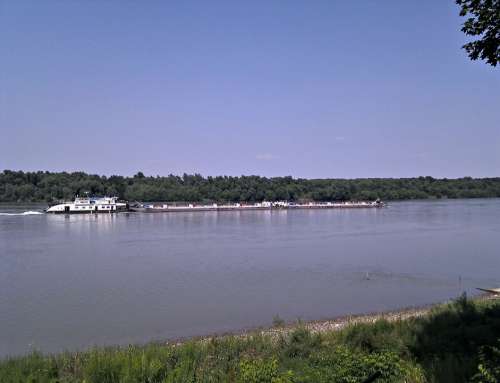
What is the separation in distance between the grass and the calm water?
18.4 feet

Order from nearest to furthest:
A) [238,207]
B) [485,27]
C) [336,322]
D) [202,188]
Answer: [485,27] → [336,322] → [238,207] → [202,188]

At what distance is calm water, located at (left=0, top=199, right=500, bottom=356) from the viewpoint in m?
15.8

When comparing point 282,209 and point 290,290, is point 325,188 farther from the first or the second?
point 290,290

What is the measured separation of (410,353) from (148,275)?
718 inches

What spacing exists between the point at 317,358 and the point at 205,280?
50.2 feet

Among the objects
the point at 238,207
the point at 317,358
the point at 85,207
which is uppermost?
the point at 85,207

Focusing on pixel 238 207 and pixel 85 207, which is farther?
pixel 238 207

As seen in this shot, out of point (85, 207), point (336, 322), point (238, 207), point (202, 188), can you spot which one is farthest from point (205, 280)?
point (202, 188)

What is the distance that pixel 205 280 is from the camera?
Result: 76.8 ft

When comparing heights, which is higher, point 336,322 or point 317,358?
point 317,358

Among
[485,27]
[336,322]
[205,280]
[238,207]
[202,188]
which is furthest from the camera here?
[202,188]

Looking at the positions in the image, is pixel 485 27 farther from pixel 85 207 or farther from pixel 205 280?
pixel 85 207

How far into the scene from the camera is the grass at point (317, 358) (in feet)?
20.0

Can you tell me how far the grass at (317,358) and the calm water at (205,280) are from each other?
562 centimetres
